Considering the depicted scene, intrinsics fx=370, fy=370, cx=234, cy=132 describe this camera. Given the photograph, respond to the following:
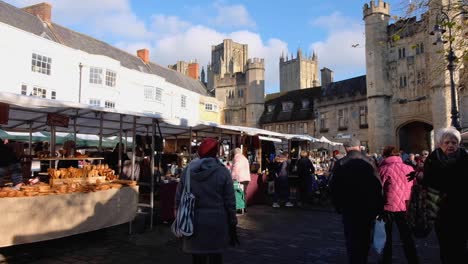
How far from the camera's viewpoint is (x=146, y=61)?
38.3m

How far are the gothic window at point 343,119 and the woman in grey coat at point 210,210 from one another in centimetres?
3802

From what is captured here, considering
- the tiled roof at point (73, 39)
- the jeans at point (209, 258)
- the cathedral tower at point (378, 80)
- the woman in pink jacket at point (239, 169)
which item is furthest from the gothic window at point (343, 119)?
the jeans at point (209, 258)

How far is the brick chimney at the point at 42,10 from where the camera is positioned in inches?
1102

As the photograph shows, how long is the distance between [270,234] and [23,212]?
452 cm

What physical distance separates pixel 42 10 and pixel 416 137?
35145 millimetres

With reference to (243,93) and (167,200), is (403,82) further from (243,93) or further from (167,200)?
(167,200)

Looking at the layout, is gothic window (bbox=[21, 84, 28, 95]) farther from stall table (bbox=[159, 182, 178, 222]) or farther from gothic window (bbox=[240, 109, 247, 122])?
gothic window (bbox=[240, 109, 247, 122])

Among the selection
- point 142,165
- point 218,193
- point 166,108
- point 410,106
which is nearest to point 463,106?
point 410,106

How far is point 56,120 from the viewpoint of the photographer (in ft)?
25.8

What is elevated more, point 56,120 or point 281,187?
point 56,120

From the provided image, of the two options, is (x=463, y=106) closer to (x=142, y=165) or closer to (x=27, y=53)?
(x=142, y=165)

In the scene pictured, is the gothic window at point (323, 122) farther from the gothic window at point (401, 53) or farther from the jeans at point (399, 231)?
the jeans at point (399, 231)

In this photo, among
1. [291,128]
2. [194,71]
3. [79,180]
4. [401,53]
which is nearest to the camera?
[79,180]

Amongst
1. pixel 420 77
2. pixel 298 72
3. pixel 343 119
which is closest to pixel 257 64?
pixel 343 119
